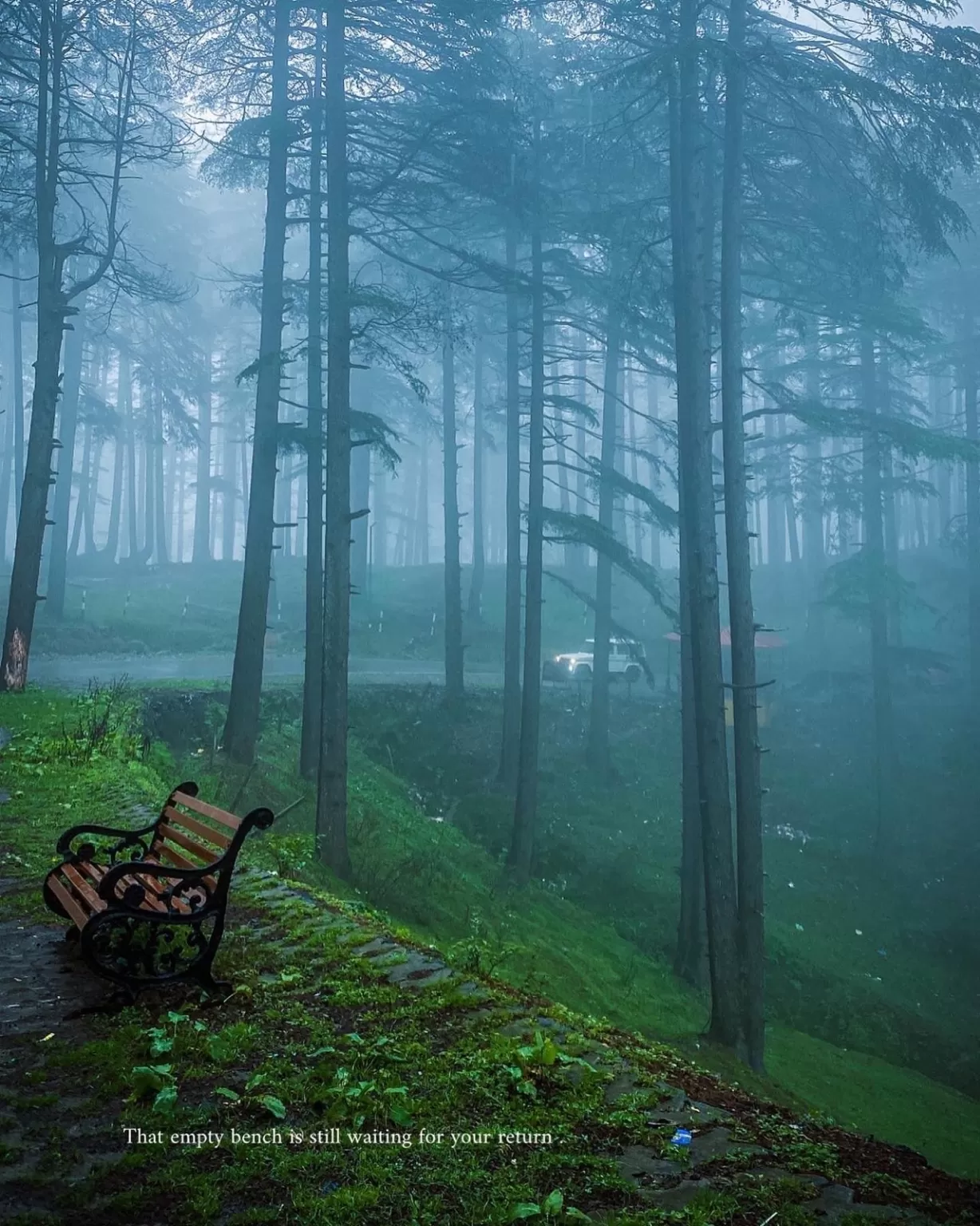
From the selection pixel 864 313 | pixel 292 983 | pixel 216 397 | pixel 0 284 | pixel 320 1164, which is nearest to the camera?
pixel 320 1164

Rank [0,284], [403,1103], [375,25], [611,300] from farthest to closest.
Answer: [0,284], [611,300], [375,25], [403,1103]

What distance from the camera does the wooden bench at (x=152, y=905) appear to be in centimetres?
484

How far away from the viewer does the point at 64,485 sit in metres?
29.8

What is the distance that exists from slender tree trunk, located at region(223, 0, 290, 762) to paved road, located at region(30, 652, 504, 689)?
189 inches

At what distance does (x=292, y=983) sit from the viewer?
17.2 feet

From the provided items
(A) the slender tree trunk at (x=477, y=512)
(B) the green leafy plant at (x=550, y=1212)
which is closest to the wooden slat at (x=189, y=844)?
(B) the green leafy plant at (x=550, y=1212)

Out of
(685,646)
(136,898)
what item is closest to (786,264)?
(685,646)

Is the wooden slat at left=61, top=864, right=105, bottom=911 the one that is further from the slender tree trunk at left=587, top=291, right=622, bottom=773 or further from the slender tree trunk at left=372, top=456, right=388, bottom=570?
the slender tree trunk at left=372, top=456, right=388, bottom=570

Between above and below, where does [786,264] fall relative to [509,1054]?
above

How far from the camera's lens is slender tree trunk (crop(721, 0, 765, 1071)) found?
32.8ft

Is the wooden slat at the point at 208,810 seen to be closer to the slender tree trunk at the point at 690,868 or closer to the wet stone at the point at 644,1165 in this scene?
the wet stone at the point at 644,1165

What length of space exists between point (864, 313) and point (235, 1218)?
46.2 ft

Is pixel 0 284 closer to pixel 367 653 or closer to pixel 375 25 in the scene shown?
pixel 367 653

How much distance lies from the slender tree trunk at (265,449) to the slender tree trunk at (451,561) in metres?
5.96
